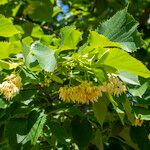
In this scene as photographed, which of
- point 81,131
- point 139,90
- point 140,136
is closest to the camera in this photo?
point 139,90

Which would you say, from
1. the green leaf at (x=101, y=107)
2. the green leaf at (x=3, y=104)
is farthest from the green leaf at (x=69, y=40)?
the green leaf at (x=3, y=104)

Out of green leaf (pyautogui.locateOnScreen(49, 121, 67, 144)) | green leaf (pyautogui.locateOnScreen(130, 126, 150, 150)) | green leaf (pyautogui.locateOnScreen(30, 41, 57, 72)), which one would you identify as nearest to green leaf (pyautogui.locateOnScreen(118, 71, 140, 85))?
green leaf (pyautogui.locateOnScreen(30, 41, 57, 72))

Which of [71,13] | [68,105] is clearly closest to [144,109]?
[68,105]

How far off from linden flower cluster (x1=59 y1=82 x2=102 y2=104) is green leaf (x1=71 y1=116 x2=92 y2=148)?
52 centimetres

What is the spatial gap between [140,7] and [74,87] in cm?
251

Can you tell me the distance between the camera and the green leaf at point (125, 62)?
1.59 metres

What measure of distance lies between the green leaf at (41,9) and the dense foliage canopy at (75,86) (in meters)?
1.01

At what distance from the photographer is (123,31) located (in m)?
1.77

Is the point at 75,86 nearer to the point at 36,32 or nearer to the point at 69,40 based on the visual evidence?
the point at 69,40

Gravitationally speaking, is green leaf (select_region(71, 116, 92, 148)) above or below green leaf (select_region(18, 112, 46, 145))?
below

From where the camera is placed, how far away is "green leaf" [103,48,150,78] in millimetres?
1586

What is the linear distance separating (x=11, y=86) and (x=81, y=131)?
0.67 m

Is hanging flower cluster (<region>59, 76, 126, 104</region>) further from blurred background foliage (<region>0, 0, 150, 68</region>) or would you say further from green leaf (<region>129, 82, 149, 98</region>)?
blurred background foliage (<region>0, 0, 150, 68</region>)

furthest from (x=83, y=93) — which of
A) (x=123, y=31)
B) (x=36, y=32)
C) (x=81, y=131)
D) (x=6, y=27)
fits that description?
(x=36, y=32)
